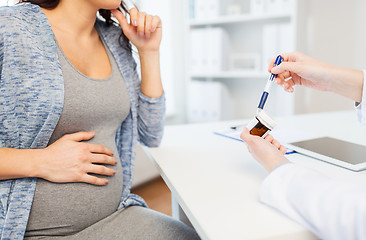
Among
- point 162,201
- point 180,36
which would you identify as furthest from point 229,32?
point 162,201

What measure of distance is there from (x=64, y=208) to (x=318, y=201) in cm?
56

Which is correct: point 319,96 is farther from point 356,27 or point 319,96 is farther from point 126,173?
point 126,173

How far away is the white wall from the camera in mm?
2334

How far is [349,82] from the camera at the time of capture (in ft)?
2.67

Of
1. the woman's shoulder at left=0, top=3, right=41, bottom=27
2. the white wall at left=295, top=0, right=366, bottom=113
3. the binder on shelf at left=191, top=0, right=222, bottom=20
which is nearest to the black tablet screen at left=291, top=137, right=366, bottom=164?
the woman's shoulder at left=0, top=3, right=41, bottom=27

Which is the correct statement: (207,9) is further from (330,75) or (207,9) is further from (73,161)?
(73,161)

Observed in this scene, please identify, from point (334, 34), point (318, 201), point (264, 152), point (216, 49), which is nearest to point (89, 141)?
point (264, 152)

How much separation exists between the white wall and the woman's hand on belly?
1.83m

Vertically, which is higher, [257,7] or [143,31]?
[257,7]

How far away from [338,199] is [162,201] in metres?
1.68

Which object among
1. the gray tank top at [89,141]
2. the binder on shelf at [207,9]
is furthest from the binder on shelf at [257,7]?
the gray tank top at [89,141]

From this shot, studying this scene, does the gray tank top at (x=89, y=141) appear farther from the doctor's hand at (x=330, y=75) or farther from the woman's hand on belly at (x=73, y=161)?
the doctor's hand at (x=330, y=75)

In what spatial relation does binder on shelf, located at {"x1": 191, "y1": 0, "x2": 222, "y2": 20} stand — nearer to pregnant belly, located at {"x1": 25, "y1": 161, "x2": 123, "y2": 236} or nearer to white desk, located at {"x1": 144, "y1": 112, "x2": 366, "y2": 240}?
white desk, located at {"x1": 144, "y1": 112, "x2": 366, "y2": 240}

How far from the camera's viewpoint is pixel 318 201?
1.67 feet
